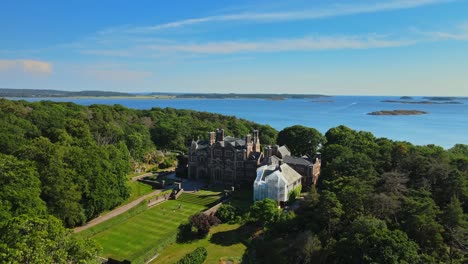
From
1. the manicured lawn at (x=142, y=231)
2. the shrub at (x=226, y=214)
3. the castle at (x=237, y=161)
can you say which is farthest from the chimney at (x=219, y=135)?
the shrub at (x=226, y=214)

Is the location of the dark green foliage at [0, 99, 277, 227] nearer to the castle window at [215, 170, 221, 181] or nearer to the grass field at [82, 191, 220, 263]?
the grass field at [82, 191, 220, 263]

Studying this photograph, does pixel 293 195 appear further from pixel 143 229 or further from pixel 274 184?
pixel 143 229

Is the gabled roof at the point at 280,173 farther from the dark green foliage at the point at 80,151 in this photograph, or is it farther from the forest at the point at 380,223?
the dark green foliage at the point at 80,151

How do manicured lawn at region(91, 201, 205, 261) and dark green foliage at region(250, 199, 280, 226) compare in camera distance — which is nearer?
manicured lawn at region(91, 201, 205, 261)

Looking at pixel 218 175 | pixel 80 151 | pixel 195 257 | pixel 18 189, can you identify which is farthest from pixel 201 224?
pixel 218 175

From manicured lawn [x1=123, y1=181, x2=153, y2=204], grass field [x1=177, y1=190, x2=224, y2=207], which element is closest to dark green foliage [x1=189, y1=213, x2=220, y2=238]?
grass field [x1=177, y1=190, x2=224, y2=207]

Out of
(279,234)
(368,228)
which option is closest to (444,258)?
(368,228)
